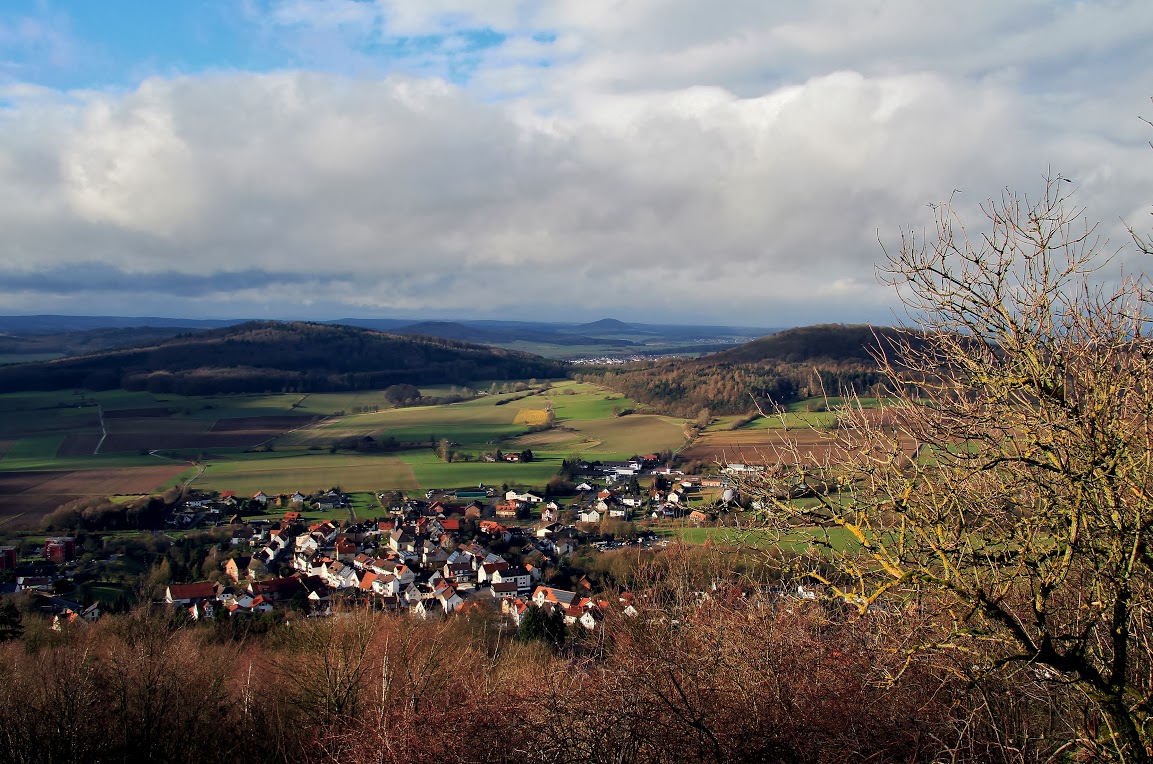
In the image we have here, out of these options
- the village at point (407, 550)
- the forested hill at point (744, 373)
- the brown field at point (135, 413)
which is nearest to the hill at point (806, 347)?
the forested hill at point (744, 373)

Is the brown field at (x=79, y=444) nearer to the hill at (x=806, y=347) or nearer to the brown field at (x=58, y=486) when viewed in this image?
the brown field at (x=58, y=486)

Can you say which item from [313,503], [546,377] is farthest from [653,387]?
[313,503]

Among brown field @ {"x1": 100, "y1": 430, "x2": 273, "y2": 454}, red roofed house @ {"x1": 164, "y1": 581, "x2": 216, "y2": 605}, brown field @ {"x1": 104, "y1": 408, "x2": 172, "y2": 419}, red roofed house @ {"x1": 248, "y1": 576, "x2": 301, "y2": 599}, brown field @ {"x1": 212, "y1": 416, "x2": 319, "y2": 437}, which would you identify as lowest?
red roofed house @ {"x1": 248, "y1": 576, "x2": 301, "y2": 599}

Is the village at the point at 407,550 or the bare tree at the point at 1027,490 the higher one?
the bare tree at the point at 1027,490

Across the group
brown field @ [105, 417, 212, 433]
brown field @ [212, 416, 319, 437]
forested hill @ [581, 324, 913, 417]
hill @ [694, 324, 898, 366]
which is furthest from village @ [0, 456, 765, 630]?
hill @ [694, 324, 898, 366]

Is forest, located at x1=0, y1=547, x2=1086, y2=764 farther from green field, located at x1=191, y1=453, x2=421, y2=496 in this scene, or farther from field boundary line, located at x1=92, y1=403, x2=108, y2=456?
field boundary line, located at x1=92, y1=403, x2=108, y2=456

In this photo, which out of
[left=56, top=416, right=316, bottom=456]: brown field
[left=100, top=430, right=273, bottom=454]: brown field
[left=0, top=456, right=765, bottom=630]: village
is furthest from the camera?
[left=100, top=430, right=273, bottom=454]: brown field
